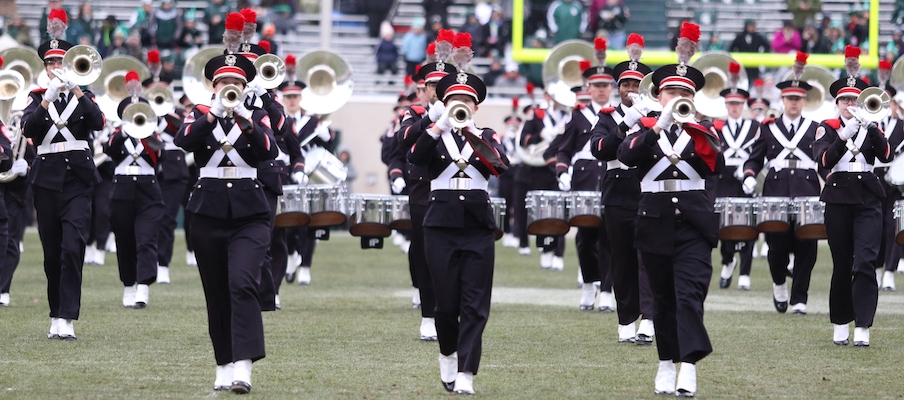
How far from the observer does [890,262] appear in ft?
53.0

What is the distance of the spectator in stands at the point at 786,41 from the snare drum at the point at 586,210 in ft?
46.2

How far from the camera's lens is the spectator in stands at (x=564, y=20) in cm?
2667

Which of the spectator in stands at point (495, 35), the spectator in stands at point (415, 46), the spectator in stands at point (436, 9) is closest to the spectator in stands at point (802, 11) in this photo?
the spectator in stands at point (495, 35)

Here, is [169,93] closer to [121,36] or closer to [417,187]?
[417,187]

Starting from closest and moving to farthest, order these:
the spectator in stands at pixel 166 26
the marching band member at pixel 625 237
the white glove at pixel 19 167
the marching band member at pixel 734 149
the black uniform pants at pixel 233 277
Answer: the black uniform pants at pixel 233 277
the marching band member at pixel 625 237
the white glove at pixel 19 167
the marching band member at pixel 734 149
the spectator in stands at pixel 166 26

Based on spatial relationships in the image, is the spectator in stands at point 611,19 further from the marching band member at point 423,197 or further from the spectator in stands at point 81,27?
the marching band member at point 423,197

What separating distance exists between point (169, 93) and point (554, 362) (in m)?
6.62

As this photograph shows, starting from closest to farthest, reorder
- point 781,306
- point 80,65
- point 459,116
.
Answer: point 459,116, point 80,65, point 781,306

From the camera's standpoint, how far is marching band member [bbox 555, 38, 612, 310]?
499 inches

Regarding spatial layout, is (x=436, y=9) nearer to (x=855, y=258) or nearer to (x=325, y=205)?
(x=325, y=205)

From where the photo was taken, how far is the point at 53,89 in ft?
34.6

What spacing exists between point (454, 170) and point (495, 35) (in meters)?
21.2

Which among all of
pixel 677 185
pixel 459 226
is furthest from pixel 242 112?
pixel 677 185

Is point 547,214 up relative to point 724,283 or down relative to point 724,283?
up
